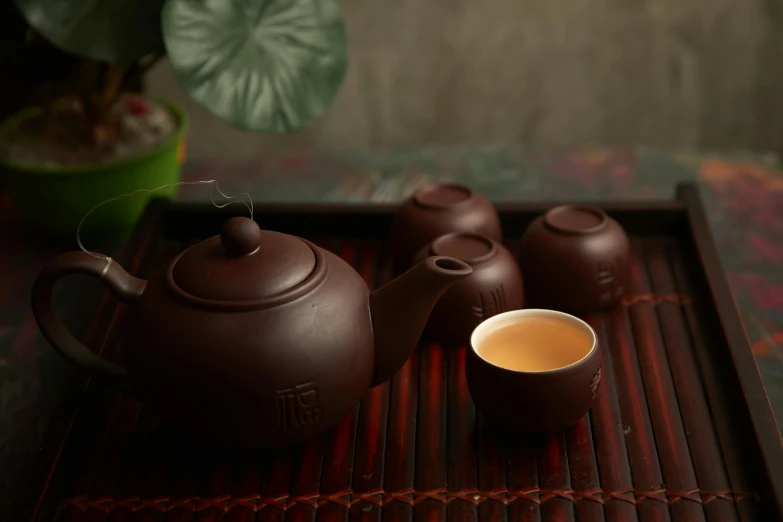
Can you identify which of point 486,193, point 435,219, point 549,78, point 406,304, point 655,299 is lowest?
point 549,78

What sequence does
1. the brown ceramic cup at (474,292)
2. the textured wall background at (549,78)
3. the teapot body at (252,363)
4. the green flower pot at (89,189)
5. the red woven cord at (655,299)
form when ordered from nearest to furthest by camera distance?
the teapot body at (252,363) < the brown ceramic cup at (474,292) < the red woven cord at (655,299) < the green flower pot at (89,189) < the textured wall background at (549,78)

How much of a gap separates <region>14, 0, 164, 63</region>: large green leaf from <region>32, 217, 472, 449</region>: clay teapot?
0.47m

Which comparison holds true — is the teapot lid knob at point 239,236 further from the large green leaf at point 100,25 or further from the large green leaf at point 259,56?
the large green leaf at point 100,25

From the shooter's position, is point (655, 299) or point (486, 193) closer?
point (655, 299)

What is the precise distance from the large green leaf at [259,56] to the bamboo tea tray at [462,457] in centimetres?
33

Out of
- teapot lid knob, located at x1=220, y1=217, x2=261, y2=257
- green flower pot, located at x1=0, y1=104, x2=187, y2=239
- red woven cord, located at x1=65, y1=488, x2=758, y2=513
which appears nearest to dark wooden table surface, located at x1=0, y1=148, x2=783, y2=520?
green flower pot, located at x1=0, y1=104, x2=187, y2=239

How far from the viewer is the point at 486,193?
149 centimetres

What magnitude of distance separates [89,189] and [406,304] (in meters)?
0.71

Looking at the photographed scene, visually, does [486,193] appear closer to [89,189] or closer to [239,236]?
[89,189]

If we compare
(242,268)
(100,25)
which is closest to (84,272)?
(242,268)

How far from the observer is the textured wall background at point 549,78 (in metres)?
2.04

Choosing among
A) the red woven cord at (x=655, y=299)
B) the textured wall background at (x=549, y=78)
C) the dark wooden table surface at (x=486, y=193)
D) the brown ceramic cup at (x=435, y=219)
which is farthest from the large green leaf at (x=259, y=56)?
the textured wall background at (x=549, y=78)

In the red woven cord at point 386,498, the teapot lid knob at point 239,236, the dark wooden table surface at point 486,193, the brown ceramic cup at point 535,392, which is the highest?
the teapot lid knob at point 239,236

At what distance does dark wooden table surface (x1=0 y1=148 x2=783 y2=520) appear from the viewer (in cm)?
108
